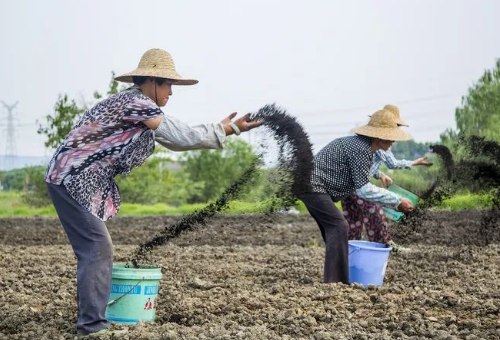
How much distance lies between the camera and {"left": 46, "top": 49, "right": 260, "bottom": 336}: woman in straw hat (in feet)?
15.4

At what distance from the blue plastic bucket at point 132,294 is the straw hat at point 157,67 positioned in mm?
1214

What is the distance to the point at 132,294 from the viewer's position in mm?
5125

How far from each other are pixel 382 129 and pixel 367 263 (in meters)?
1.14

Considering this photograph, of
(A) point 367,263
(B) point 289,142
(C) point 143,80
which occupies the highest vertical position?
(C) point 143,80

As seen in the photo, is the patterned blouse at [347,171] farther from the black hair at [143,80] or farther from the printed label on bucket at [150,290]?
the black hair at [143,80]

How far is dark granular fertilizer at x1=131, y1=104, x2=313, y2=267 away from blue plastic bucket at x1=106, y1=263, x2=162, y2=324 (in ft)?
0.88

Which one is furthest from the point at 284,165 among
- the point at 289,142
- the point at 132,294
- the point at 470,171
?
the point at 470,171

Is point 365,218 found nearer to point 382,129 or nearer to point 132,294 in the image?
point 382,129

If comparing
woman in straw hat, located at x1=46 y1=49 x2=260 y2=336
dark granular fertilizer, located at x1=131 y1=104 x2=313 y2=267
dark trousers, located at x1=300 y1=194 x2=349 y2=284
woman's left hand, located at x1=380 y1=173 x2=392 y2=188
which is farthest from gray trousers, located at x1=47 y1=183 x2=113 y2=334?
woman's left hand, located at x1=380 y1=173 x2=392 y2=188

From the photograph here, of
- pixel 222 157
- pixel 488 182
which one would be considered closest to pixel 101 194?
pixel 488 182

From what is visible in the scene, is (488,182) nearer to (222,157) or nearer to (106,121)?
(106,121)

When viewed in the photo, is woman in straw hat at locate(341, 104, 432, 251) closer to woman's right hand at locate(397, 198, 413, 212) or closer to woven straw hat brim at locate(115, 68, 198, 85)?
woman's right hand at locate(397, 198, 413, 212)

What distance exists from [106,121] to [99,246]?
72 cm

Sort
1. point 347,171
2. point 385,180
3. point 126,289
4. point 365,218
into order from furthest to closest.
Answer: point 385,180
point 365,218
point 347,171
point 126,289
